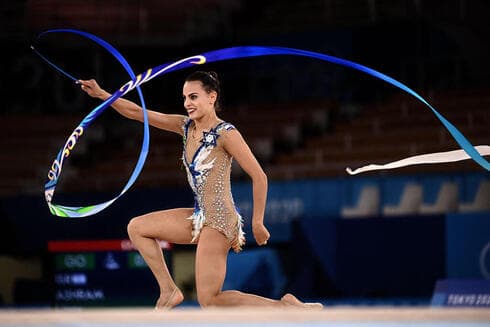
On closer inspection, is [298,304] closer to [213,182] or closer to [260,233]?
[260,233]

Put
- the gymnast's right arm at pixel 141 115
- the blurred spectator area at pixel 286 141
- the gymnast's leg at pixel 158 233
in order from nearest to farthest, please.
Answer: the gymnast's leg at pixel 158 233, the gymnast's right arm at pixel 141 115, the blurred spectator area at pixel 286 141

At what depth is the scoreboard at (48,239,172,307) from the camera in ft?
31.3

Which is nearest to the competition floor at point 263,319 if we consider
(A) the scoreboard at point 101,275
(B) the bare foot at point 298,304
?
(B) the bare foot at point 298,304

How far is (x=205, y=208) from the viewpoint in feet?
19.1

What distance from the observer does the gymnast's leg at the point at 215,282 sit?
5.48 meters

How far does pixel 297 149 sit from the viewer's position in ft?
45.7

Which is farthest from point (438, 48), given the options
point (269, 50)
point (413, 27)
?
point (269, 50)

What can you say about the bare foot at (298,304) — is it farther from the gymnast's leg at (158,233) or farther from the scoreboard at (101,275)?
the scoreboard at (101,275)

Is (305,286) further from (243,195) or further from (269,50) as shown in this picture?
(269,50)

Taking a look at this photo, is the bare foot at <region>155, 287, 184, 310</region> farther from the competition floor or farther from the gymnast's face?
the competition floor

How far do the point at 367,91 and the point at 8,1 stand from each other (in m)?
5.59

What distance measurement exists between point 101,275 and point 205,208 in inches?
162

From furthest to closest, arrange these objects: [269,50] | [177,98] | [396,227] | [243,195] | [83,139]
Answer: [177,98] → [83,139] → [243,195] → [396,227] → [269,50]

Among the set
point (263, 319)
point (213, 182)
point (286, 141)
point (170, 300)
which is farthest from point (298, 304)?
point (286, 141)
